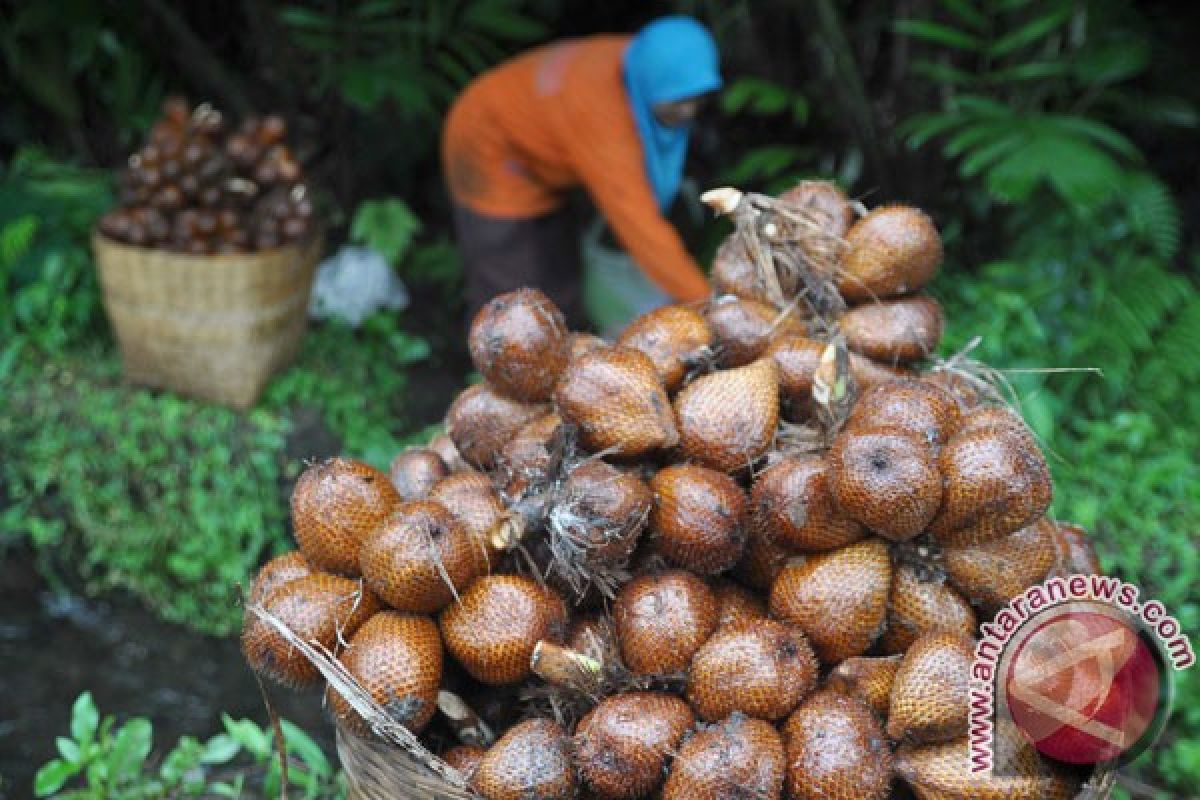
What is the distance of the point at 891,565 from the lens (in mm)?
1696

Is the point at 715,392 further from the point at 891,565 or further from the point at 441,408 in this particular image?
the point at 441,408

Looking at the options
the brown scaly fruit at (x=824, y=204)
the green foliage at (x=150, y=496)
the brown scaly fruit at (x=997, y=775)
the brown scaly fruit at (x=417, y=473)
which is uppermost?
the brown scaly fruit at (x=824, y=204)

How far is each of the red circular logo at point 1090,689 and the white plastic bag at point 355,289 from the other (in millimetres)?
3864

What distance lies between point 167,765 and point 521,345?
1302 mm

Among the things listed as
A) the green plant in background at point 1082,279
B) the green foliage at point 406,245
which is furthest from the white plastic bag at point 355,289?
the green plant in background at point 1082,279

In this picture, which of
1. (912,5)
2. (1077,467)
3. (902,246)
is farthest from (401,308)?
(902,246)

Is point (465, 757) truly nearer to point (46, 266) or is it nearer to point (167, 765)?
point (167, 765)

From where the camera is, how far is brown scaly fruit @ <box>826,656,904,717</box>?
1594 mm

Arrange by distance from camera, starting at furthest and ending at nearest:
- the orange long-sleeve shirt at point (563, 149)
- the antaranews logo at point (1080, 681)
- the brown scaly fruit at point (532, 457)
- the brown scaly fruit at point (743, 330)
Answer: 1. the orange long-sleeve shirt at point (563, 149)
2. the brown scaly fruit at point (743, 330)
3. the brown scaly fruit at point (532, 457)
4. the antaranews logo at point (1080, 681)

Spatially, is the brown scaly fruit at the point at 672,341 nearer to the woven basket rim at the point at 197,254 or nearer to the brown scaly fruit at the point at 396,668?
the brown scaly fruit at the point at 396,668

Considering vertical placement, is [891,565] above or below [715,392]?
below

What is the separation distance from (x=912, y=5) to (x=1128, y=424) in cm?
207

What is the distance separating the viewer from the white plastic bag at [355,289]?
4.86 metres

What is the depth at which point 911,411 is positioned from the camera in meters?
1.72
